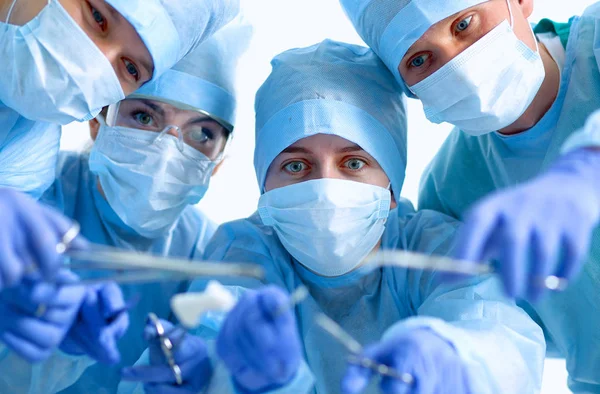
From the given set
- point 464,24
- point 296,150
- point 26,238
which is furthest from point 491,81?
point 26,238

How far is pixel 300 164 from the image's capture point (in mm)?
1751

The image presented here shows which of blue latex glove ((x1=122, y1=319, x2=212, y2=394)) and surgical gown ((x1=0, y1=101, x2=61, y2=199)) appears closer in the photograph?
blue latex glove ((x1=122, y1=319, x2=212, y2=394))

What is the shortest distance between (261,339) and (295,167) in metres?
0.70

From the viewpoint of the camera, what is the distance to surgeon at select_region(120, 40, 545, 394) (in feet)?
4.45

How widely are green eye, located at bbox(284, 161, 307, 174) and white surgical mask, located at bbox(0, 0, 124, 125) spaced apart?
497 millimetres

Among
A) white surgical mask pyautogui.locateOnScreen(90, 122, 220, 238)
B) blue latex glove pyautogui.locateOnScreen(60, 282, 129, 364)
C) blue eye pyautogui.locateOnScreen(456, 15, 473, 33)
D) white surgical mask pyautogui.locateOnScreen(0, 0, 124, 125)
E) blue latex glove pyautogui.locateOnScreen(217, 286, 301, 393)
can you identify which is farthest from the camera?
white surgical mask pyautogui.locateOnScreen(90, 122, 220, 238)

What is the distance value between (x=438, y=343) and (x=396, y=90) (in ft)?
2.81

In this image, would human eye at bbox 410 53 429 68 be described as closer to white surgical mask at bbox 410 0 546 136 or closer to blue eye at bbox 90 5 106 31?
white surgical mask at bbox 410 0 546 136

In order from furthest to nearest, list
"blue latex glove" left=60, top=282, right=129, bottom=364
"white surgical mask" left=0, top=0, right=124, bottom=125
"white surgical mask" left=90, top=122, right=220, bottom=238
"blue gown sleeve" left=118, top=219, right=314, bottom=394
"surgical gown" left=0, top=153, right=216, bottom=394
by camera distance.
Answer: "surgical gown" left=0, top=153, right=216, bottom=394 < "white surgical mask" left=90, top=122, right=220, bottom=238 < "white surgical mask" left=0, top=0, right=124, bottom=125 < "blue gown sleeve" left=118, top=219, right=314, bottom=394 < "blue latex glove" left=60, top=282, right=129, bottom=364

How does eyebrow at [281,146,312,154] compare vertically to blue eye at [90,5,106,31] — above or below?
below

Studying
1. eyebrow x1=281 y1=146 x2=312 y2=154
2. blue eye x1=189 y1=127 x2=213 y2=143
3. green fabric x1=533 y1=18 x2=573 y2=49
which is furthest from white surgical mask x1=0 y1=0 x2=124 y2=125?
green fabric x1=533 y1=18 x2=573 y2=49

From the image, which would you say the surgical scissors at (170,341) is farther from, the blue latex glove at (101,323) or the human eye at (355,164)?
the human eye at (355,164)

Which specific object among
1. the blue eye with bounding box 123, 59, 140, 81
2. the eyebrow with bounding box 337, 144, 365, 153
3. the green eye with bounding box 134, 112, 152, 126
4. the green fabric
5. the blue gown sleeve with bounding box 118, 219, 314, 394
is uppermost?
the green fabric

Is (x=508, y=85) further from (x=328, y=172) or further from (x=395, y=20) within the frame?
(x=328, y=172)
